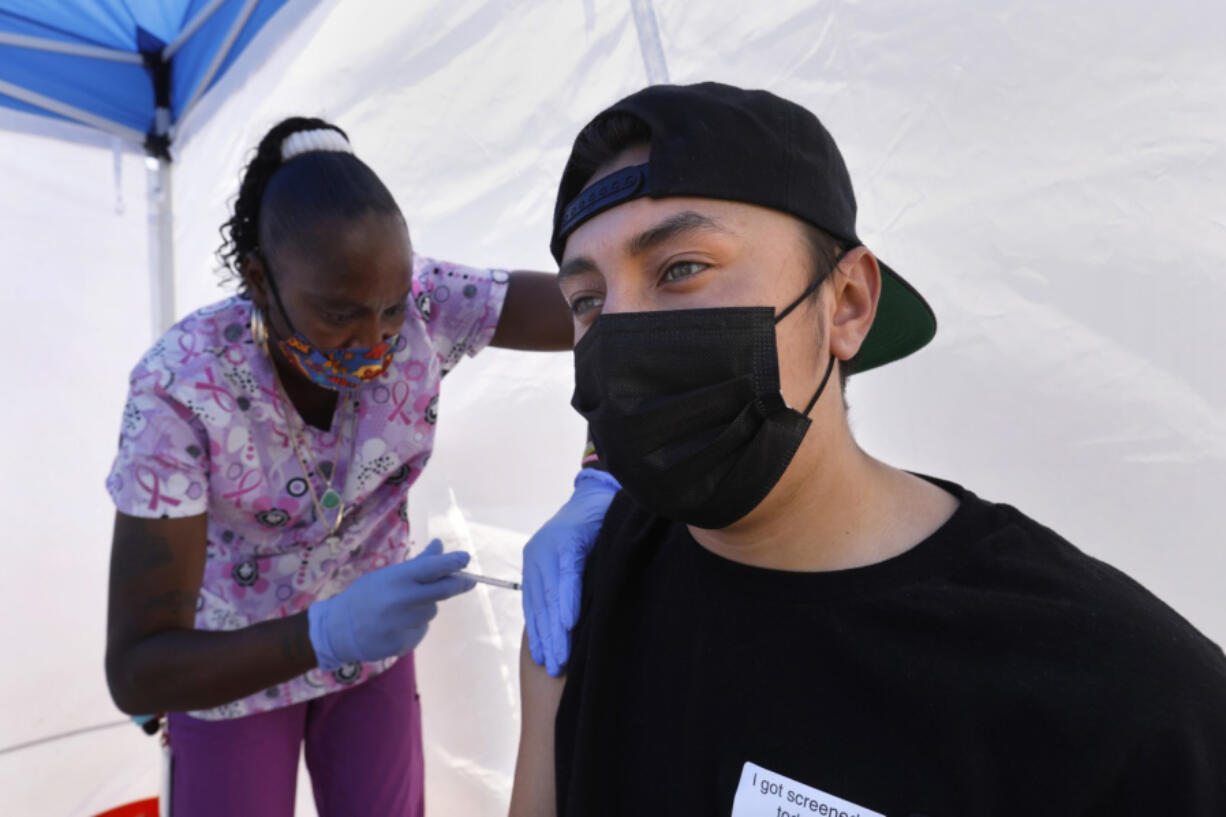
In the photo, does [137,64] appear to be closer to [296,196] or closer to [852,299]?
[296,196]

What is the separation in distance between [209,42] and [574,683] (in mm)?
3059

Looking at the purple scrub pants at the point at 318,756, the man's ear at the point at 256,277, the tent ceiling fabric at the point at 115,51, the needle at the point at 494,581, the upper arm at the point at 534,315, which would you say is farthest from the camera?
the tent ceiling fabric at the point at 115,51

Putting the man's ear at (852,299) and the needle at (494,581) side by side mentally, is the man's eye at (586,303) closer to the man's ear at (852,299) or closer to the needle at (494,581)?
the man's ear at (852,299)

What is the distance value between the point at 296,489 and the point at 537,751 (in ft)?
2.91

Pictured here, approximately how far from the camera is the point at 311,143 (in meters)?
1.72

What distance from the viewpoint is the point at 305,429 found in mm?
1801

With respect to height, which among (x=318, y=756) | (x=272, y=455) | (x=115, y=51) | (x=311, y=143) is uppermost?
(x=115, y=51)

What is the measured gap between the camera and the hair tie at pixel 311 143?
1.71 m

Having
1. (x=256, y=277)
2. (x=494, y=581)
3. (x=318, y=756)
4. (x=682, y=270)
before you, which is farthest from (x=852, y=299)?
(x=318, y=756)

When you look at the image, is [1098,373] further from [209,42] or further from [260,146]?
[209,42]

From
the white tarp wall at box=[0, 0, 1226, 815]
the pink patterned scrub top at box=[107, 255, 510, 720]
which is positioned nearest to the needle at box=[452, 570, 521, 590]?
the pink patterned scrub top at box=[107, 255, 510, 720]

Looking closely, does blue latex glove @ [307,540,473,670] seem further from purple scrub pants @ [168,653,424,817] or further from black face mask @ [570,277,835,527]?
black face mask @ [570,277,835,527]

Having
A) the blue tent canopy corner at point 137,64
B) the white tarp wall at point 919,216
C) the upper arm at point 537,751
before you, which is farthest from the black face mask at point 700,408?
the blue tent canopy corner at point 137,64

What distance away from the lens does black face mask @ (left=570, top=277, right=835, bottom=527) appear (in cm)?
93
